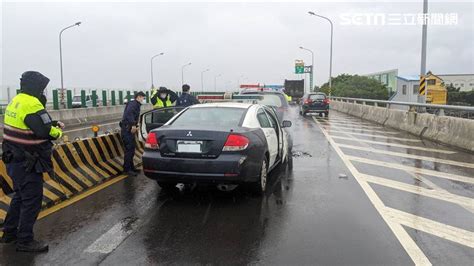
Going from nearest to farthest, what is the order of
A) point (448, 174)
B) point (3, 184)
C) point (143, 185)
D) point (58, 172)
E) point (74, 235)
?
point (74, 235) < point (3, 184) < point (58, 172) < point (143, 185) < point (448, 174)

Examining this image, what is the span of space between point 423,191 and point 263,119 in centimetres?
280

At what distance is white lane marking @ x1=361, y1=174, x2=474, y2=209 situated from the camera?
6270 millimetres

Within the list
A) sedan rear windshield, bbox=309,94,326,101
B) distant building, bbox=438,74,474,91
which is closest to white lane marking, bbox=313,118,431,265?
sedan rear windshield, bbox=309,94,326,101

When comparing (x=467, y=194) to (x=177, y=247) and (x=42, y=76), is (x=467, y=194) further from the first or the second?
(x=42, y=76)

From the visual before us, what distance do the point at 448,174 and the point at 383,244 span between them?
459 centimetres

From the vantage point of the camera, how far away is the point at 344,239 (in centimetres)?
462

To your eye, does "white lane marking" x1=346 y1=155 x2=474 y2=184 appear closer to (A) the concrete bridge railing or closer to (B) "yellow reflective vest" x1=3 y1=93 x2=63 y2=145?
(A) the concrete bridge railing

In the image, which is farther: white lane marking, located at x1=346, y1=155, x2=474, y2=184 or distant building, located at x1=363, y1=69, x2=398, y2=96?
distant building, located at x1=363, y1=69, x2=398, y2=96

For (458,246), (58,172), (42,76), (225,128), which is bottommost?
(458,246)

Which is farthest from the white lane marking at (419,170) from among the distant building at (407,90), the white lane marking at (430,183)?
the distant building at (407,90)

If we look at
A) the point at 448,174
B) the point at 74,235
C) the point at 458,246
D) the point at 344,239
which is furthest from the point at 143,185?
the point at 448,174

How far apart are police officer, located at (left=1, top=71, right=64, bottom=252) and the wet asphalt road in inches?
12.5

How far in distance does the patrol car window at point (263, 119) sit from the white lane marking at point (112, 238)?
2.76 metres

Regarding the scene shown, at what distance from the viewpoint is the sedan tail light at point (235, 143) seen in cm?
584
